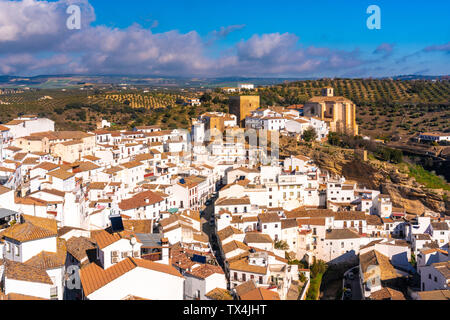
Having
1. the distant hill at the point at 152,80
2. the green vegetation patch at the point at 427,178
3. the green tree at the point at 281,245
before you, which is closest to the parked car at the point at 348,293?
the green tree at the point at 281,245

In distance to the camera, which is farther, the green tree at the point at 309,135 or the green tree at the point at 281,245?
the green tree at the point at 309,135

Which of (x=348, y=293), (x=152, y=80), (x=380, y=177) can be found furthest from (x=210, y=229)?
(x=152, y=80)

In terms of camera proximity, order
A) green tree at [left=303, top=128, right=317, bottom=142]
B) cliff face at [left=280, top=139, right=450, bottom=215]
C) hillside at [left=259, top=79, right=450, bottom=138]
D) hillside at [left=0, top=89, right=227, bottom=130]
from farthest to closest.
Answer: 1. hillside at [left=259, top=79, right=450, bottom=138]
2. hillside at [left=0, top=89, right=227, bottom=130]
3. green tree at [left=303, top=128, right=317, bottom=142]
4. cliff face at [left=280, top=139, right=450, bottom=215]

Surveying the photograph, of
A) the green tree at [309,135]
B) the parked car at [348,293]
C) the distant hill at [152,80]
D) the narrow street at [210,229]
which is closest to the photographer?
the parked car at [348,293]

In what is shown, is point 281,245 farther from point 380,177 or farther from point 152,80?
point 152,80

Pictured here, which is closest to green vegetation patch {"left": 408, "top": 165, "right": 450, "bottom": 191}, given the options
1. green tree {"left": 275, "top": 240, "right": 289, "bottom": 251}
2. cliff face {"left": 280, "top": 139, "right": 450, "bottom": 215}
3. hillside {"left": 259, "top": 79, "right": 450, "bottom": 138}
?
cliff face {"left": 280, "top": 139, "right": 450, "bottom": 215}

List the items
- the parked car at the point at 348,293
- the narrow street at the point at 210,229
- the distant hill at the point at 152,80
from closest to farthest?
the parked car at the point at 348,293 → the narrow street at the point at 210,229 → the distant hill at the point at 152,80

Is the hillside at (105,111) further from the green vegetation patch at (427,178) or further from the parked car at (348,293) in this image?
the parked car at (348,293)

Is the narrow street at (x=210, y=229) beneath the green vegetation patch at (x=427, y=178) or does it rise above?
beneath

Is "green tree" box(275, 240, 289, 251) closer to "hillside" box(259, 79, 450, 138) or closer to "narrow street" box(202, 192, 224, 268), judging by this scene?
"narrow street" box(202, 192, 224, 268)
